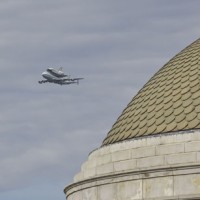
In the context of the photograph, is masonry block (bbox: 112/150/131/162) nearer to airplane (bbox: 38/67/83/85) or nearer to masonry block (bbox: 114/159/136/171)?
masonry block (bbox: 114/159/136/171)

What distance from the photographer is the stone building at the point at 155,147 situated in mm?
54812

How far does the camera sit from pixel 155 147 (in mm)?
56250

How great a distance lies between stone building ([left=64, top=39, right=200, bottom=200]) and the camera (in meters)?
54.8

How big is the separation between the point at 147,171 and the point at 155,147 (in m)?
1.27

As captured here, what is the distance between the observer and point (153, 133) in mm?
57344

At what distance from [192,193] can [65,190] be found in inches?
320

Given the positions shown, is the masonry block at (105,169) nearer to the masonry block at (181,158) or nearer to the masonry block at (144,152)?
the masonry block at (144,152)

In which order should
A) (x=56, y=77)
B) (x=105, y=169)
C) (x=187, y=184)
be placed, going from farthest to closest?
(x=56, y=77) → (x=105, y=169) → (x=187, y=184)

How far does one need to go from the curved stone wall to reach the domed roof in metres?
0.75

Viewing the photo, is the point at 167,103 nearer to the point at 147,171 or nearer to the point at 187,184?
the point at 147,171

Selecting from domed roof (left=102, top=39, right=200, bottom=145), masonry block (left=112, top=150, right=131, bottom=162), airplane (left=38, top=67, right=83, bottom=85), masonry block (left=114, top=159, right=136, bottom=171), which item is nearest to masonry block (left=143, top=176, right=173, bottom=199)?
masonry block (left=114, top=159, right=136, bottom=171)

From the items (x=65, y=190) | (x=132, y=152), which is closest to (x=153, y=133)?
(x=132, y=152)

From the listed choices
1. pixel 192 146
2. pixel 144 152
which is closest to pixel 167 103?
pixel 144 152

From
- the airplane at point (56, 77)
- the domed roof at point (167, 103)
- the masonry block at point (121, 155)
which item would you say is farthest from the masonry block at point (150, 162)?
the airplane at point (56, 77)
